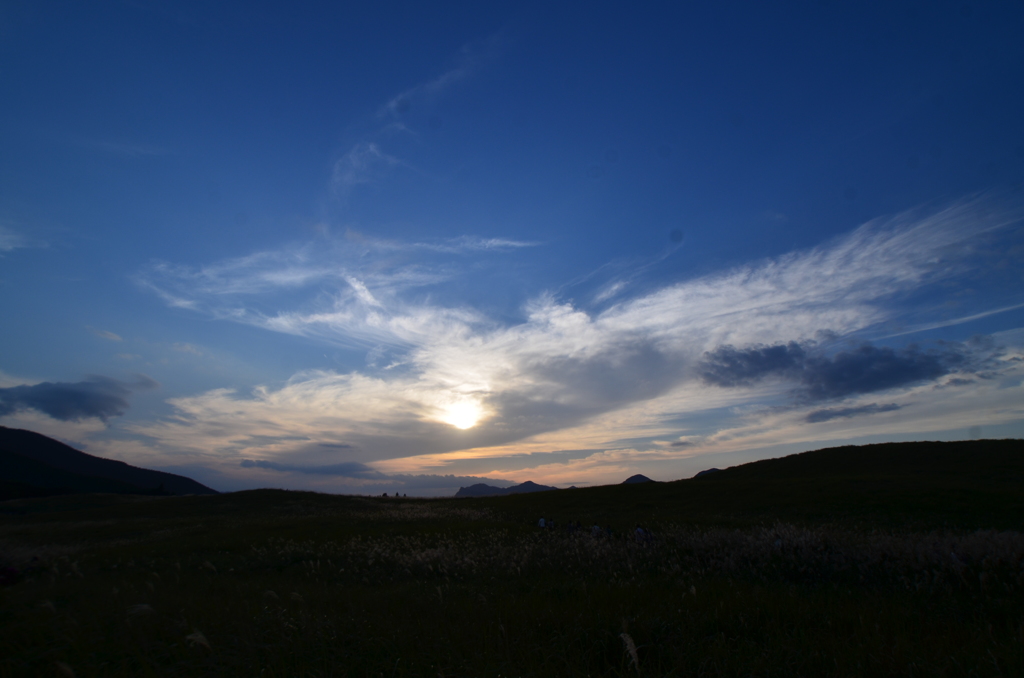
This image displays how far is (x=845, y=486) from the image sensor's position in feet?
118

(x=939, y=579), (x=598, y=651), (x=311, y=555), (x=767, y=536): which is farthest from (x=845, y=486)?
(x=598, y=651)

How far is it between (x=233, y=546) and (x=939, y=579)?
2022cm

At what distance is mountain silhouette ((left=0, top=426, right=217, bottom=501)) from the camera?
9256 centimetres

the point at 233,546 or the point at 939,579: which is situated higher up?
the point at 939,579

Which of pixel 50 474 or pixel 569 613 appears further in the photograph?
pixel 50 474

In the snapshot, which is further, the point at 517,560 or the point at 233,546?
the point at 233,546

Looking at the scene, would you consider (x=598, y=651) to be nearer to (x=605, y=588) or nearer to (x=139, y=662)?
(x=605, y=588)

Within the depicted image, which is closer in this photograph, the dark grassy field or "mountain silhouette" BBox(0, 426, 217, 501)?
the dark grassy field

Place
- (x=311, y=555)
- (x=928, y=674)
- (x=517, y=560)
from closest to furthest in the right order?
1. (x=928, y=674)
2. (x=517, y=560)
3. (x=311, y=555)

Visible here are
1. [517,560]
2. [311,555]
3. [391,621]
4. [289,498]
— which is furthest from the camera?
[289,498]

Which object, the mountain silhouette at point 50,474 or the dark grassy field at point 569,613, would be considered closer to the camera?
the dark grassy field at point 569,613

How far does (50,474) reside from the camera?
137 m

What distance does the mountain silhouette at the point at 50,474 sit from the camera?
92.6m

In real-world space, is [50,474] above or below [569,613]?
above
